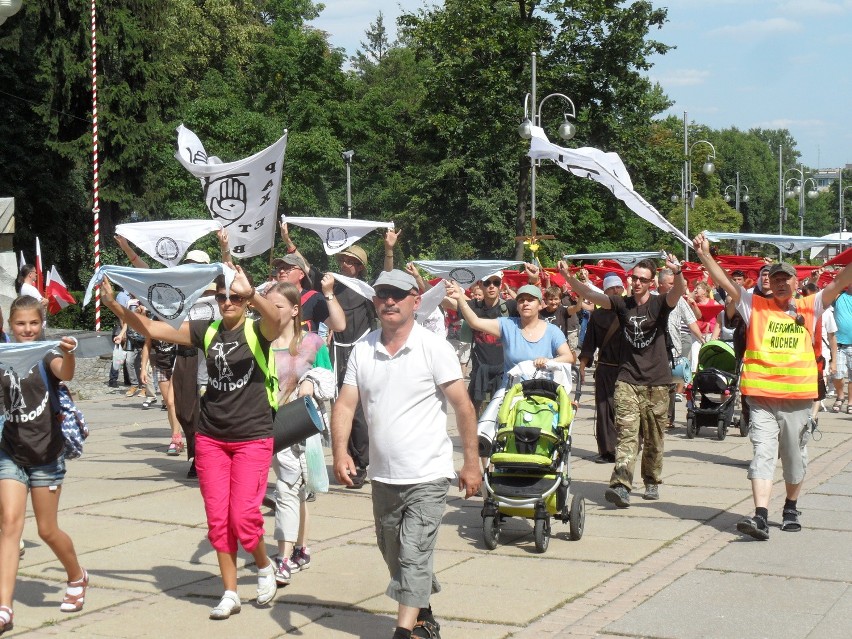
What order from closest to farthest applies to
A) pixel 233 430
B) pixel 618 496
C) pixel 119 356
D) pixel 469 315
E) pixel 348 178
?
1. pixel 233 430
2. pixel 469 315
3. pixel 618 496
4. pixel 119 356
5. pixel 348 178

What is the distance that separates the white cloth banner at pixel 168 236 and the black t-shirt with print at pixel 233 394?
8.59 ft

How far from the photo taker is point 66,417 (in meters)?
6.29

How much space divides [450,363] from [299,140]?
44025mm

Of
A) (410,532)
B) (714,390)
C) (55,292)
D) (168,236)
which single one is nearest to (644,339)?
(168,236)

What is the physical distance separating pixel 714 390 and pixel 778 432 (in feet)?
20.1

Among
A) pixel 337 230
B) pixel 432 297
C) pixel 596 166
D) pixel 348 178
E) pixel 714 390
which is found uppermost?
pixel 348 178

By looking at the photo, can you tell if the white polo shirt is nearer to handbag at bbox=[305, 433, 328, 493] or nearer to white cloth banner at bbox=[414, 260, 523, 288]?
handbag at bbox=[305, 433, 328, 493]

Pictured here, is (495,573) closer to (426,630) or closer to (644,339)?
(426,630)

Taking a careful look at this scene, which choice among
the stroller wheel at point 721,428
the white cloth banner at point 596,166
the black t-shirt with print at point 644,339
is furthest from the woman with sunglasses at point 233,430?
the stroller wheel at point 721,428

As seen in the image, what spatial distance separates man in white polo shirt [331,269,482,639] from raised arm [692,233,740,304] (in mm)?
2810

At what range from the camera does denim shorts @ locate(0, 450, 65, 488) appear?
6.09 m

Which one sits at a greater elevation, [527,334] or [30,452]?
[527,334]

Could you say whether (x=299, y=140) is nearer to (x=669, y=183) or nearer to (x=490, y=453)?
(x=669, y=183)

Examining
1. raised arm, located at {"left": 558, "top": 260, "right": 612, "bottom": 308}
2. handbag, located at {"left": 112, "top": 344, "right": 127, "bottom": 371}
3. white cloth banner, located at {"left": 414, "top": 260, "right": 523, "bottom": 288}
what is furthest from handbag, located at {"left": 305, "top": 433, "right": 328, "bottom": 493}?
handbag, located at {"left": 112, "top": 344, "right": 127, "bottom": 371}
